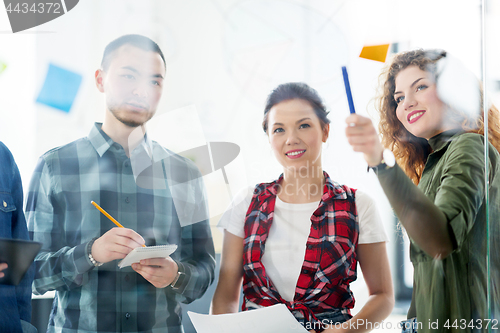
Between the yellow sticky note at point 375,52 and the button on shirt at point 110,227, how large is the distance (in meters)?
0.52

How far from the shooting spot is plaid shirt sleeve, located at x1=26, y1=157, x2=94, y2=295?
96 centimetres

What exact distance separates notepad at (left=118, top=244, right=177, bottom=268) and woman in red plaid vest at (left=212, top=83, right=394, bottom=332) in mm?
138

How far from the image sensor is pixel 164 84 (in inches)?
40.1

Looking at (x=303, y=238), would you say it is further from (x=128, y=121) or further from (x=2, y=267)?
(x=2, y=267)

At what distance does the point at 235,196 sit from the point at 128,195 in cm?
28

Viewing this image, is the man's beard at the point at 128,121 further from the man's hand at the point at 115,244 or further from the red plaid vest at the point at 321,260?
the red plaid vest at the point at 321,260

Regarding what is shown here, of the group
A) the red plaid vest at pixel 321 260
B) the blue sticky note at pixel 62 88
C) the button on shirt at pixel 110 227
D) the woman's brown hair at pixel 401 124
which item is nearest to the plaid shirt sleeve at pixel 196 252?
the button on shirt at pixel 110 227

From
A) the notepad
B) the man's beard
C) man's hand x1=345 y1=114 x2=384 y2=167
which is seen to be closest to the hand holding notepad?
the notepad

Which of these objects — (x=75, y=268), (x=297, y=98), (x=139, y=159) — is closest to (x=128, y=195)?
(x=139, y=159)

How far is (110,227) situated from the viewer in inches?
38.6

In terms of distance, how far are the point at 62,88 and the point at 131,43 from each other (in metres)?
0.22

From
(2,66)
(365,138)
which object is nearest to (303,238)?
(365,138)

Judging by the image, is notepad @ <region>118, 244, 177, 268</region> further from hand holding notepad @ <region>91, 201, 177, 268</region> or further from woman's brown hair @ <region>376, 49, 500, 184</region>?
woman's brown hair @ <region>376, 49, 500, 184</region>

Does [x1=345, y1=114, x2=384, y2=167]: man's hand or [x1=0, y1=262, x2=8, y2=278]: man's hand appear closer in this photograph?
[x1=345, y1=114, x2=384, y2=167]: man's hand
